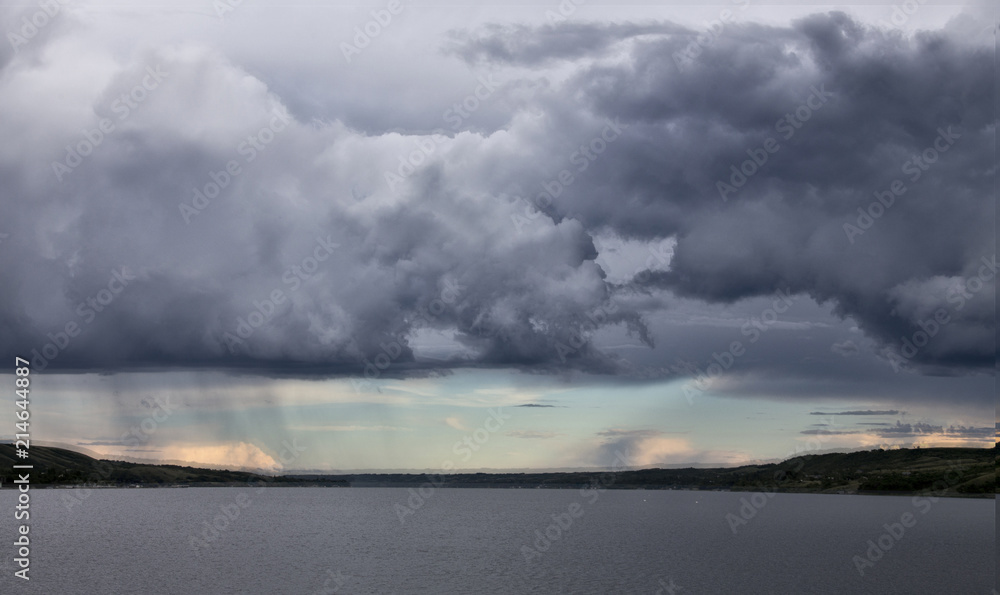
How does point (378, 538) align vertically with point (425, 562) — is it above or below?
below

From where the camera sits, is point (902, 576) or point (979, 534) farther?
point (979, 534)

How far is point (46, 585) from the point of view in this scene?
97625 mm

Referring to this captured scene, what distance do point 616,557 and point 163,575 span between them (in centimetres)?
7259

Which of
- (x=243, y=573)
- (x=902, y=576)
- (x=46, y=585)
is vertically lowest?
(x=902, y=576)

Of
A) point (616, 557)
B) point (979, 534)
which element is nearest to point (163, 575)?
point (616, 557)

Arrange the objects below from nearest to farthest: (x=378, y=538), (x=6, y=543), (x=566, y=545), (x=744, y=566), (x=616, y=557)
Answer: (x=744, y=566) → (x=616, y=557) → (x=6, y=543) → (x=566, y=545) → (x=378, y=538)

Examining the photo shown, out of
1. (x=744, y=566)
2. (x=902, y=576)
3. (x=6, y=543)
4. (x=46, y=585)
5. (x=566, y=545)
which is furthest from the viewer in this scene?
(x=566, y=545)

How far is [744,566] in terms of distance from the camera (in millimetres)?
123500

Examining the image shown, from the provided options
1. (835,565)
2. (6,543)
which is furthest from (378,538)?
(835,565)

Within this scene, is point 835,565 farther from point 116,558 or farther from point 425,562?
point 116,558

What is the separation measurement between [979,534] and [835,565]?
82017mm

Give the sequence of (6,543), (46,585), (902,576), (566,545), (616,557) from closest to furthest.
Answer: (46,585) < (902,576) < (616,557) < (6,543) < (566,545)

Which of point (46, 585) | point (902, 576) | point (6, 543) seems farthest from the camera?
point (6, 543)

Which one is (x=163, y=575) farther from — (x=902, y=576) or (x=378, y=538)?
(x=902, y=576)
